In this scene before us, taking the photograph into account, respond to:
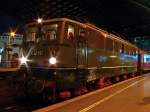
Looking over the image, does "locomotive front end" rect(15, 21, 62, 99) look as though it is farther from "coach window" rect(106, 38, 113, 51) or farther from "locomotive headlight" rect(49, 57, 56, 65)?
"coach window" rect(106, 38, 113, 51)

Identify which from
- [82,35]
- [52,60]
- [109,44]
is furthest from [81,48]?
[109,44]

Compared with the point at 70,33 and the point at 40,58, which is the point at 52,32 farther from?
the point at 40,58

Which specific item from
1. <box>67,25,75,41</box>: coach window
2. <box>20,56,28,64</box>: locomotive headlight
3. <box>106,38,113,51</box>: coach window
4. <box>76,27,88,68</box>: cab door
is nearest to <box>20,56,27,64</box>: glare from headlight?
<box>20,56,28,64</box>: locomotive headlight

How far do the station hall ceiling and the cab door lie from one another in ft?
53.0

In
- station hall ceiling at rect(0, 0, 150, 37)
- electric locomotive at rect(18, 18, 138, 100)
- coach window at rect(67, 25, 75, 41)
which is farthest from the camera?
station hall ceiling at rect(0, 0, 150, 37)

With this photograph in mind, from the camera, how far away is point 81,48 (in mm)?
15898

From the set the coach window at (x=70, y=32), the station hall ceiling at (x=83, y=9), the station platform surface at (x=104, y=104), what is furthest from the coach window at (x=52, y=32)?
the station hall ceiling at (x=83, y=9)

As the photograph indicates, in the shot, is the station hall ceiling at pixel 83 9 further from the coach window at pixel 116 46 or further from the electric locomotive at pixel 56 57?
the electric locomotive at pixel 56 57

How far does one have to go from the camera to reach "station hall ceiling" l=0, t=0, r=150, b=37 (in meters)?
35.4

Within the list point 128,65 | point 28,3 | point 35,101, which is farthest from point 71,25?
point 28,3

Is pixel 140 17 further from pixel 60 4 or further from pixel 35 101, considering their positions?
pixel 35 101

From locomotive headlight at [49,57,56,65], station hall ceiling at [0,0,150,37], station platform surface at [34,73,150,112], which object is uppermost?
station hall ceiling at [0,0,150,37]

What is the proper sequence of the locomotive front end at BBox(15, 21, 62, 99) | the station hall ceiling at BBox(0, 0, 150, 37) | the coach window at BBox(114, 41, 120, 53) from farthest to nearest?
the station hall ceiling at BBox(0, 0, 150, 37) → the coach window at BBox(114, 41, 120, 53) → the locomotive front end at BBox(15, 21, 62, 99)

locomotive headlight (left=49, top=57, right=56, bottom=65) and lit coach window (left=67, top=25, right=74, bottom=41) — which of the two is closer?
locomotive headlight (left=49, top=57, right=56, bottom=65)
